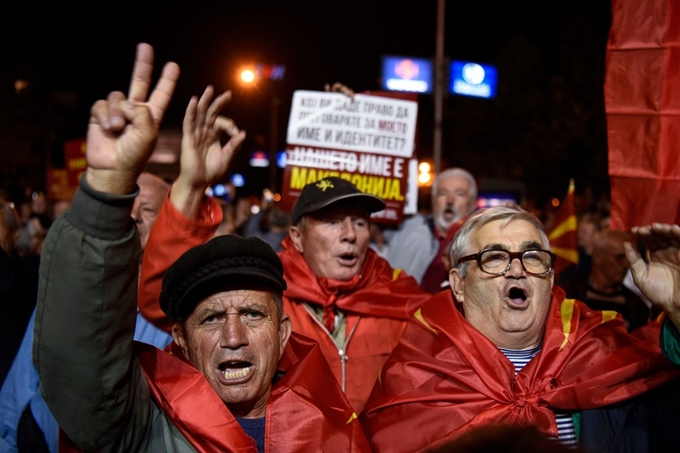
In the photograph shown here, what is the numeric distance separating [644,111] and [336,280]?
5.27ft

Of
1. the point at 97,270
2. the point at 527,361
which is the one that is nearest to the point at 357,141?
the point at 527,361

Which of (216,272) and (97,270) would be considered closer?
(97,270)

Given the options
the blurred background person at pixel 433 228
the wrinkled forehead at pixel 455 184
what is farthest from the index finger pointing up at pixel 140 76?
the wrinkled forehead at pixel 455 184

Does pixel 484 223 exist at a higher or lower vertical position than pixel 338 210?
lower

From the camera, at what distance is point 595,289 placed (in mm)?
5164

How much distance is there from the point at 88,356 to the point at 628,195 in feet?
7.51

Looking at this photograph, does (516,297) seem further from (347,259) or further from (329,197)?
(329,197)

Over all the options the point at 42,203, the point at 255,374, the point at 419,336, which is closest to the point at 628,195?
the point at 419,336

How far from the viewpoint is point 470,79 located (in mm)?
17703

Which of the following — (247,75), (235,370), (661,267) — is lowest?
(235,370)

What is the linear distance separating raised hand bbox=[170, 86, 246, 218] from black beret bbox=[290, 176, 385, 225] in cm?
79

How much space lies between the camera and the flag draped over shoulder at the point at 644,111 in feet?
10.1

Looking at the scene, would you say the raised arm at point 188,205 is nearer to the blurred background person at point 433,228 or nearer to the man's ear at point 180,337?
the man's ear at point 180,337

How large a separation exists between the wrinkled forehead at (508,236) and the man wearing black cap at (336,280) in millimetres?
844
